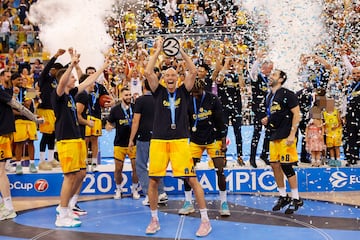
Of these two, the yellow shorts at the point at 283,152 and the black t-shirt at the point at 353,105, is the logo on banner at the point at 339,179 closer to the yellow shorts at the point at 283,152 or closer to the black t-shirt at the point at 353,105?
the black t-shirt at the point at 353,105

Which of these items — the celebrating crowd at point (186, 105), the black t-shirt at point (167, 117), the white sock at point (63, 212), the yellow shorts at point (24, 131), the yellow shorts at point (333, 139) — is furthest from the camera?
the yellow shorts at point (333, 139)

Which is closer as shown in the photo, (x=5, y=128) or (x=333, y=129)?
(x=5, y=128)

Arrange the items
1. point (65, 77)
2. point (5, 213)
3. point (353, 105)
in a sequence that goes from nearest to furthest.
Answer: point (65, 77) → point (5, 213) → point (353, 105)

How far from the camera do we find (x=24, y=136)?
953 centimetres

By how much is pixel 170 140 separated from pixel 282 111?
1850mm

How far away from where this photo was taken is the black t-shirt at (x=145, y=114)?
8133mm

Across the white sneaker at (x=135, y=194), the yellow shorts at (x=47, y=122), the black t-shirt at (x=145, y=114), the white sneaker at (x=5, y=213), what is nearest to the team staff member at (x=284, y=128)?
the black t-shirt at (x=145, y=114)

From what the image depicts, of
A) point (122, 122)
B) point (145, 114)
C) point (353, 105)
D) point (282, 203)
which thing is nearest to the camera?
point (282, 203)

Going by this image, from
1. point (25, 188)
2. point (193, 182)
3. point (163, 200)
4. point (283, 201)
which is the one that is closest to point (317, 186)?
point (283, 201)

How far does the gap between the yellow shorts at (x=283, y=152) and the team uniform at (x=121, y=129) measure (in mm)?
2190

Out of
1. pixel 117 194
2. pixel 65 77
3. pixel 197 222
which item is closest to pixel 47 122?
pixel 117 194

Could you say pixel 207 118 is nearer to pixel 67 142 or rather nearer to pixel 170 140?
pixel 170 140

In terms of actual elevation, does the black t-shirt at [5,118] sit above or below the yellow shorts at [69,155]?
above

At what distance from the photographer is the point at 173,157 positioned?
21.6 feet
